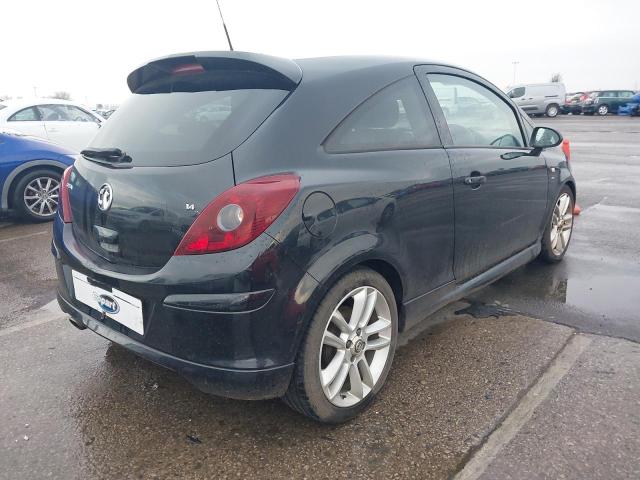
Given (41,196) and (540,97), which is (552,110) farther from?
(41,196)

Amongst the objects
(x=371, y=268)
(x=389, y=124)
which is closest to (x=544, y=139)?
(x=389, y=124)

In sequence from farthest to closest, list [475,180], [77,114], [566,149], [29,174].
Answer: [77,114] < [29,174] < [566,149] < [475,180]

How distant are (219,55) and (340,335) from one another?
136 cm

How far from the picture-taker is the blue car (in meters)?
6.41

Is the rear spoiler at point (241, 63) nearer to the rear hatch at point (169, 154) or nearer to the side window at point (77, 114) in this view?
the rear hatch at point (169, 154)

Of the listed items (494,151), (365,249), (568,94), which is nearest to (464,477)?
(365,249)

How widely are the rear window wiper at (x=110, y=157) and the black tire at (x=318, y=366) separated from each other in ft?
3.54

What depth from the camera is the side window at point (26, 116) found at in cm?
917

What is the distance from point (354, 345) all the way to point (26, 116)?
30.2 feet

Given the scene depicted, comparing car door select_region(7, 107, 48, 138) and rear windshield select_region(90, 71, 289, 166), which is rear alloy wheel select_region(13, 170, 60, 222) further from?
rear windshield select_region(90, 71, 289, 166)

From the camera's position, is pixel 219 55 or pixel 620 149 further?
pixel 620 149

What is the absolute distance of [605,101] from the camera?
31.8 m

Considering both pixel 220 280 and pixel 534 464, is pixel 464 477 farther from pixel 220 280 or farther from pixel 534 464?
pixel 220 280

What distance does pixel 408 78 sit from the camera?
2.77m
